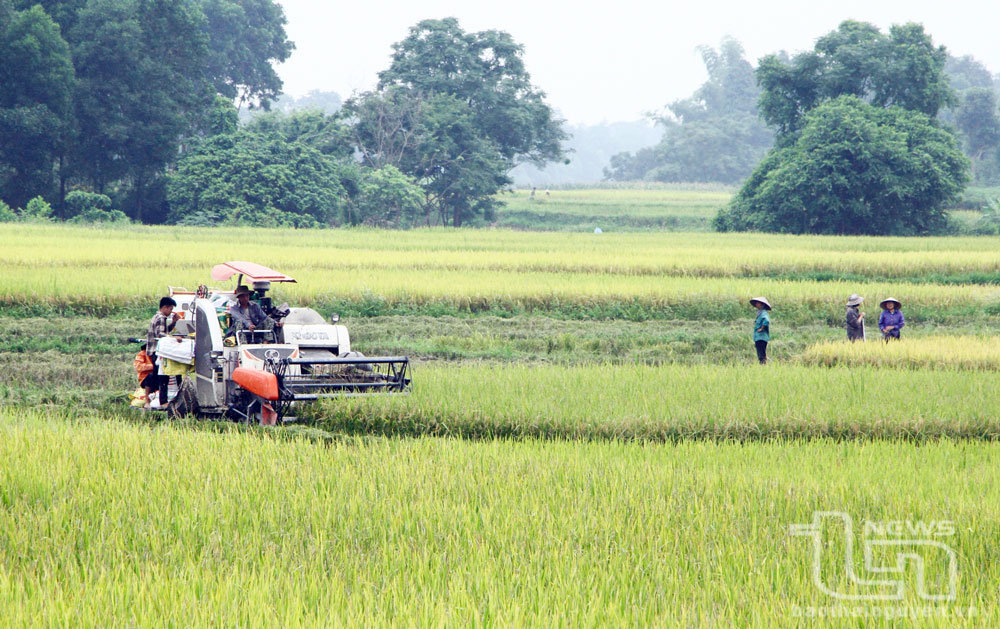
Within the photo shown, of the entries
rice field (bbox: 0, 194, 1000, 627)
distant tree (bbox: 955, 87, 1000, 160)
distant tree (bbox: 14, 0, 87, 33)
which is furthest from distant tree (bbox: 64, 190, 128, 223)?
distant tree (bbox: 955, 87, 1000, 160)

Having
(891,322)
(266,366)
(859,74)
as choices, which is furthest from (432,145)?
(266,366)

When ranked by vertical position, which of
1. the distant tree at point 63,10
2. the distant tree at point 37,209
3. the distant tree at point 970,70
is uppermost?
the distant tree at point 970,70

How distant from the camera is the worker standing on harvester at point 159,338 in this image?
10500 mm

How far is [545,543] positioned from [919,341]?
37.0 ft

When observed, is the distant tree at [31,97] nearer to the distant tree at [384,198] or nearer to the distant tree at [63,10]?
the distant tree at [63,10]

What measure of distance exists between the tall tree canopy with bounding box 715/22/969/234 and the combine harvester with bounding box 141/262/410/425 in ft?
114

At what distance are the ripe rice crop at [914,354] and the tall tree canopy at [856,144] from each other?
2783 cm

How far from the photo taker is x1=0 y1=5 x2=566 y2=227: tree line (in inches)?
1593

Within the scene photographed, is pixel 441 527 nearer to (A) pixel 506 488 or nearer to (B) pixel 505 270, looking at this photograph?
(A) pixel 506 488

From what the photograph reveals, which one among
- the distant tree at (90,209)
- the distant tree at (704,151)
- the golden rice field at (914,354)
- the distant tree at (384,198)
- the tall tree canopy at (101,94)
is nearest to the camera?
the golden rice field at (914,354)

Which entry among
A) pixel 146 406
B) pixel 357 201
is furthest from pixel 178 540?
pixel 357 201

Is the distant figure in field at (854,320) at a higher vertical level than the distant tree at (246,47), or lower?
lower

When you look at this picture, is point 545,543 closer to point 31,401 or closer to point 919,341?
point 31,401

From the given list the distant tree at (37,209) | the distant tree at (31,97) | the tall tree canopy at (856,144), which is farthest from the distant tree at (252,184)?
the tall tree canopy at (856,144)
